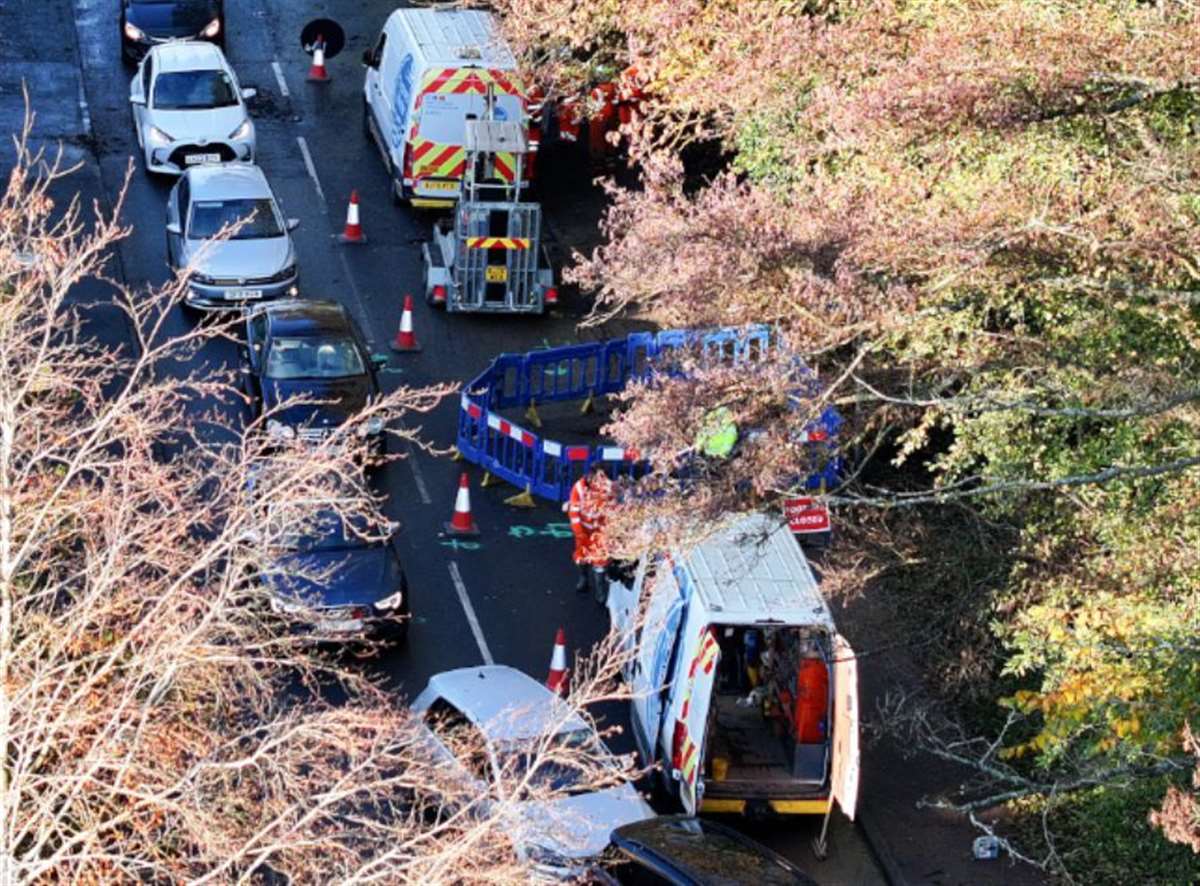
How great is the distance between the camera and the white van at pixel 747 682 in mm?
17281

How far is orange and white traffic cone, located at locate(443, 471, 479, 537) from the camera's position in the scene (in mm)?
22469

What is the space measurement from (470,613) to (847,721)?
4.89 meters

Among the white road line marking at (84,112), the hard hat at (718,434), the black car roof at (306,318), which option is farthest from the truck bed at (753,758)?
the white road line marking at (84,112)

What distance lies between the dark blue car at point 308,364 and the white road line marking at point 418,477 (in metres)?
0.32

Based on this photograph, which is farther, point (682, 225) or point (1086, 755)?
point (682, 225)

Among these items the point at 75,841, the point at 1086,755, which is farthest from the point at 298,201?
the point at 75,841

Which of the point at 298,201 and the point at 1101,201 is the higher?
the point at 1101,201

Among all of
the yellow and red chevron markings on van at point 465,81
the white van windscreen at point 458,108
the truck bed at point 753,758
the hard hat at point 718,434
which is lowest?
the truck bed at point 753,758

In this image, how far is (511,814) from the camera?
11.3 metres

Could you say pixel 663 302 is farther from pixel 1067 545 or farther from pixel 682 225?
pixel 1067 545

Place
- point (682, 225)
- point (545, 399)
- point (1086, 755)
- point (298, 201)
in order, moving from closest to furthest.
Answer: point (1086, 755) → point (682, 225) → point (545, 399) → point (298, 201)

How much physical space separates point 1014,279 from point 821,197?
94.3 inches

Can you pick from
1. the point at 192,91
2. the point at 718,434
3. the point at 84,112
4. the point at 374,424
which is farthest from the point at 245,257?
the point at 718,434

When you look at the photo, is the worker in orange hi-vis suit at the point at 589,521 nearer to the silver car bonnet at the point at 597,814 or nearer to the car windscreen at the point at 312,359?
the silver car bonnet at the point at 597,814
